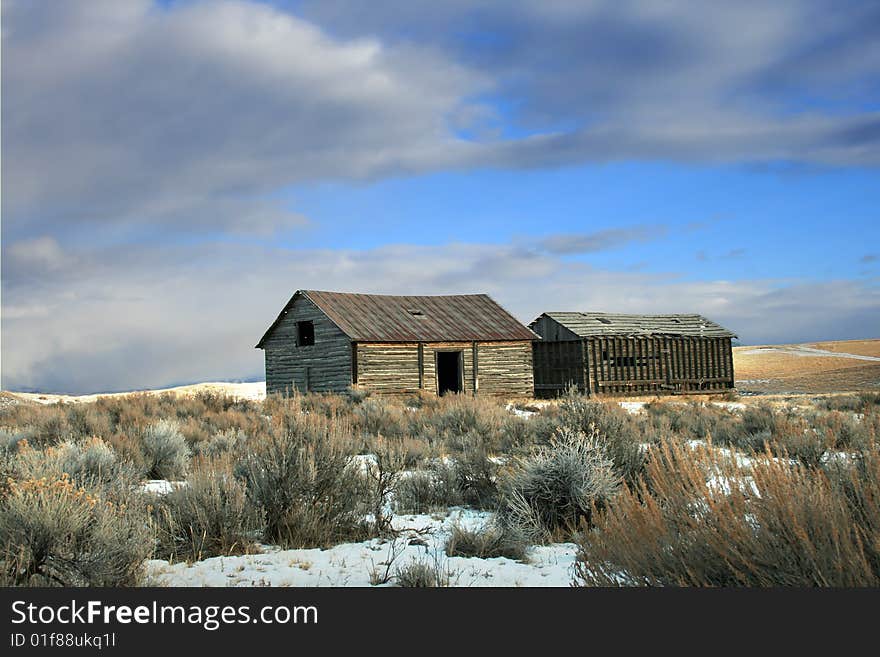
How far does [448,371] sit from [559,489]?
2332 cm

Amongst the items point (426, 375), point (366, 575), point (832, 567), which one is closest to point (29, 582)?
point (366, 575)

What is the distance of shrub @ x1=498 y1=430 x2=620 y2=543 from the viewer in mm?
6656

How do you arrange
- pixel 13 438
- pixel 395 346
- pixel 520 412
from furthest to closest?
pixel 395 346 < pixel 520 412 < pixel 13 438

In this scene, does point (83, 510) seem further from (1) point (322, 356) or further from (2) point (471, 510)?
(1) point (322, 356)

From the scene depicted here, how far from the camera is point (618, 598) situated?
328 cm

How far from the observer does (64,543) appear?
4531 mm

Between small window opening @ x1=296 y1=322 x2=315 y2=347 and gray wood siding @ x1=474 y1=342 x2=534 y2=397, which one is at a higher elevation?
small window opening @ x1=296 y1=322 x2=315 y2=347

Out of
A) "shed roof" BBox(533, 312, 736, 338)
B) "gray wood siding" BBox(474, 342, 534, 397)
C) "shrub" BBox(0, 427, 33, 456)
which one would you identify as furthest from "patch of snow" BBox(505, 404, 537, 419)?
"shed roof" BBox(533, 312, 736, 338)

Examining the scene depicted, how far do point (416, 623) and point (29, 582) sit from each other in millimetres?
2506

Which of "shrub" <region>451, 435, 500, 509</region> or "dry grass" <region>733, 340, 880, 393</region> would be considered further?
"dry grass" <region>733, 340, 880, 393</region>

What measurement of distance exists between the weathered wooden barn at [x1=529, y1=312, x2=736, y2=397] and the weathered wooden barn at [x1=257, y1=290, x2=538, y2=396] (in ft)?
9.76

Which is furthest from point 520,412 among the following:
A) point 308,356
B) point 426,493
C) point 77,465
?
point 77,465

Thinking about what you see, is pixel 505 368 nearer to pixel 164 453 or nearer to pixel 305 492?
pixel 164 453

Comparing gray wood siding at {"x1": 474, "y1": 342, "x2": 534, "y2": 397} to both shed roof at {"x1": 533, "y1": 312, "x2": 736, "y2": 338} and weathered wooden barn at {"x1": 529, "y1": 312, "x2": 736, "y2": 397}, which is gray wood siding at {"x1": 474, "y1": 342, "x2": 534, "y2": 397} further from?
shed roof at {"x1": 533, "y1": 312, "x2": 736, "y2": 338}
